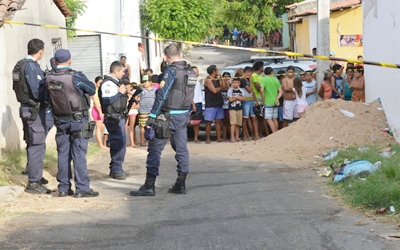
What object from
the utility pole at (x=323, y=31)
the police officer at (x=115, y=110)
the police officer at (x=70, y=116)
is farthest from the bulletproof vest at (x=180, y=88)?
the utility pole at (x=323, y=31)

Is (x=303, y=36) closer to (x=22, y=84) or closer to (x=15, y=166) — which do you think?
(x=15, y=166)

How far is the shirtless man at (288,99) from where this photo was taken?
52.9 ft

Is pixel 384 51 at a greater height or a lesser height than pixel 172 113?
greater

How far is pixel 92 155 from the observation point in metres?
14.1

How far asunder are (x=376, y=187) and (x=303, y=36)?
29484mm

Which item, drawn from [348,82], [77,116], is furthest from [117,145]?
[348,82]

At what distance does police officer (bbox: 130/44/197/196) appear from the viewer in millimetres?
9273

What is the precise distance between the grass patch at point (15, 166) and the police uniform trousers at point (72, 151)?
1.05 m

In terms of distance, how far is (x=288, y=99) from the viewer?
16.2m

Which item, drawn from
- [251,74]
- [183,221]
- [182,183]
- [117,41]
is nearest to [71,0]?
[117,41]

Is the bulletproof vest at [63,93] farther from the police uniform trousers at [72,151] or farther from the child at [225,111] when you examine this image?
the child at [225,111]

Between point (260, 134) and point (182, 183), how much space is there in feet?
24.3

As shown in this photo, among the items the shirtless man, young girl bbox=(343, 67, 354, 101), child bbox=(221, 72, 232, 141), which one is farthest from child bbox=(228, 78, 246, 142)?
young girl bbox=(343, 67, 354, 101)

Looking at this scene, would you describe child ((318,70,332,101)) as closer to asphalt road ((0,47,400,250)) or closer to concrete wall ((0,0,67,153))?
asphalt road ((0,47,400,250))
